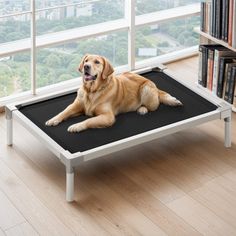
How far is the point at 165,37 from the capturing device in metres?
4.64

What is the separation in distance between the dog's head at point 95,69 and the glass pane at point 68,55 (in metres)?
0.83

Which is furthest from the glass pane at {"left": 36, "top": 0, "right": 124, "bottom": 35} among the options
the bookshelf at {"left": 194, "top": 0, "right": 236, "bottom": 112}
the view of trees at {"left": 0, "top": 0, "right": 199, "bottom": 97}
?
the bookshelf at {"left": 194, "top": 0, "right": 236, "bottom": 112}

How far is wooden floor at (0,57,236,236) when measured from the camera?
290cm

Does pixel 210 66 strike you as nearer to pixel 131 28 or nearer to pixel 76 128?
pixel 131 28

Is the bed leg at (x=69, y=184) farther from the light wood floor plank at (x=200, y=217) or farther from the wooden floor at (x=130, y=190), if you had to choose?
the light wood floor plank at (x=200, y=217)

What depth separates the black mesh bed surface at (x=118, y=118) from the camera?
3189 millimetres

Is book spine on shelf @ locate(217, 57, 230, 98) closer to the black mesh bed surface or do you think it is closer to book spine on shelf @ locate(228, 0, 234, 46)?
book spine on shelf @ locate(228, 0, 234, 46)

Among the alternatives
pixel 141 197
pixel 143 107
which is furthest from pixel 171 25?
pixel 141 197

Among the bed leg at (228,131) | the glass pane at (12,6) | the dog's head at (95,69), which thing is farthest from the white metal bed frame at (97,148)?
the glass pane at (12,6)

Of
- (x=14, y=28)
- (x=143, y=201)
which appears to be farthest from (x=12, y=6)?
(x=143, y=201)

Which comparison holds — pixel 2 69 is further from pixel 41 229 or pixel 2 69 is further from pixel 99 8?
pixel 41 229

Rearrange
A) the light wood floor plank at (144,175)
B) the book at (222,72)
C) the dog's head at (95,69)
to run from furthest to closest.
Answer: the book at (222,72) < the dog's head at (95,69) < the light wood floor plank at (144,175)

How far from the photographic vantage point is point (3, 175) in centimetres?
330

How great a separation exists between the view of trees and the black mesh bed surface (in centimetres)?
54
